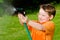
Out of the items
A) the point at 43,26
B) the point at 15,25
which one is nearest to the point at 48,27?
the point at 43,26

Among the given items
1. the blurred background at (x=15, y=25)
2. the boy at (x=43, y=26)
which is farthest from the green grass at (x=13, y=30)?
the boy at (x=43, y=26)

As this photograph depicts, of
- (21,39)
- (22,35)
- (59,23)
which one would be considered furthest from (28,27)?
(59,23)

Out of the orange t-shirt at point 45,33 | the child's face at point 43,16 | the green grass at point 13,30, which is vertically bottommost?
the green grass at point 13,30

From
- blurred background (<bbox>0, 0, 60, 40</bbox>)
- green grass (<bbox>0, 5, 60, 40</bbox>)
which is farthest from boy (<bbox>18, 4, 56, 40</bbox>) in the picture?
green grass (<bbox>0, 5, 60, 40</bbox>)

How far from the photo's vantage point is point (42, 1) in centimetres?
1330

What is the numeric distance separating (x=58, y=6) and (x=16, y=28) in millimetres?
4458

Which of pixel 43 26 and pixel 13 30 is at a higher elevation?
pixel 43 26

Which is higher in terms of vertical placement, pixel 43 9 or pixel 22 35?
pixel 43 9

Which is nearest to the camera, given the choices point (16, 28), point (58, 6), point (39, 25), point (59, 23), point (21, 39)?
point (39, 25)

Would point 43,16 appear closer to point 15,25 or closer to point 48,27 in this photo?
point 48,27

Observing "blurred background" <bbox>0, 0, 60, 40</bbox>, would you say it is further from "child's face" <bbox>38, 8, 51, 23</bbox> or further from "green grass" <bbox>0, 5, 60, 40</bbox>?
"child's face" <bbox>38, 8, 51, 23</bbox>

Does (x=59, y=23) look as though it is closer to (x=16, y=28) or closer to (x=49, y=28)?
(x=16, y=28)

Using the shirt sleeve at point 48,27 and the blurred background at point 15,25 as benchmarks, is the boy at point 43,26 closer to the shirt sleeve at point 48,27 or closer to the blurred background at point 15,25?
the shirt sleeve at point 48,27

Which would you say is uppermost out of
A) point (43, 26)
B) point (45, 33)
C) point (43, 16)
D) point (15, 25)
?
point (43, 16)
